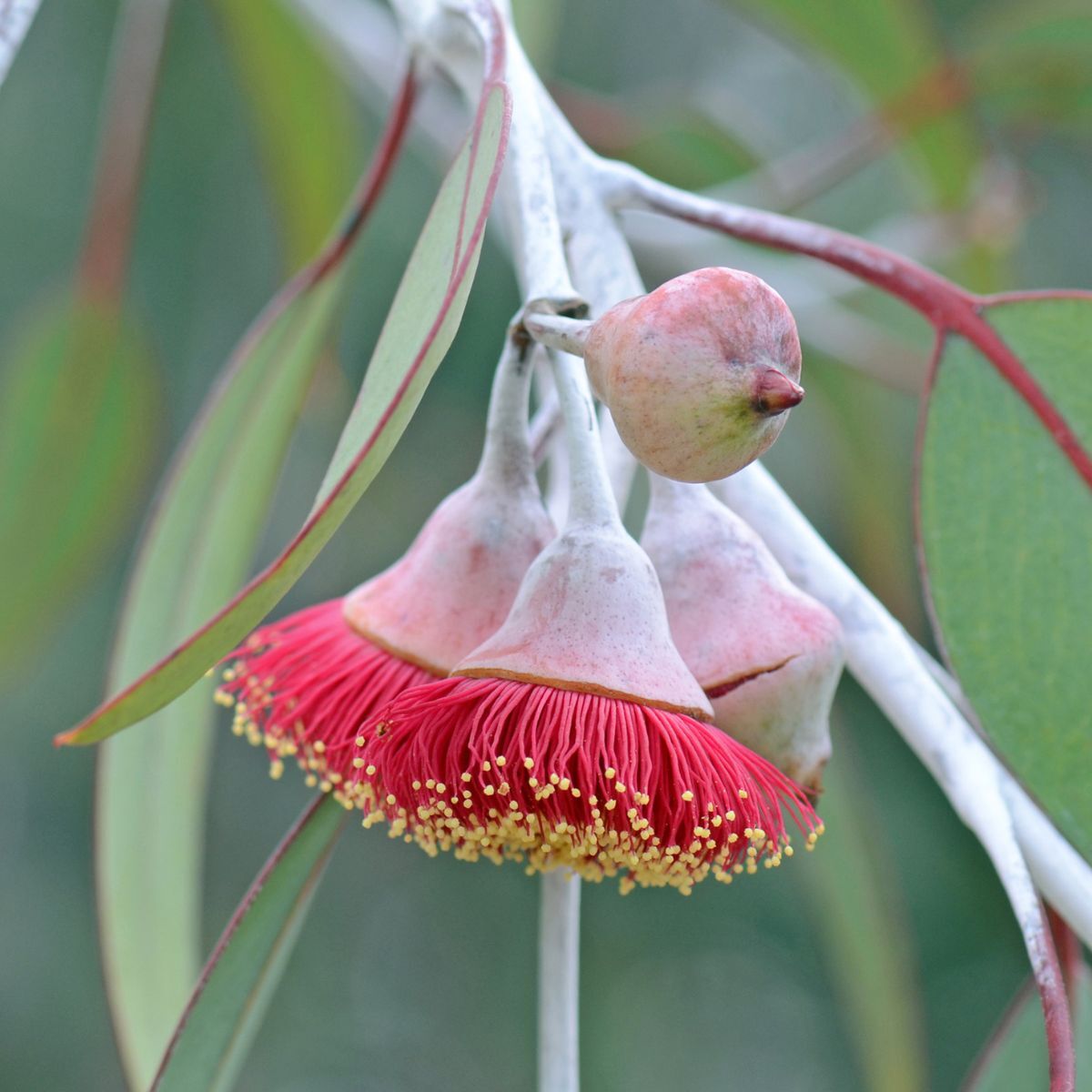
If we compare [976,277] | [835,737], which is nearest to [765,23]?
[976,277]

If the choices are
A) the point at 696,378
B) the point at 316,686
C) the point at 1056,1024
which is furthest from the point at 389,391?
the point at 1056,1024

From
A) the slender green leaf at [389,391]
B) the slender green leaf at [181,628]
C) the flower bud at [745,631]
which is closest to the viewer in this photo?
the slender green leaf at [389,391]

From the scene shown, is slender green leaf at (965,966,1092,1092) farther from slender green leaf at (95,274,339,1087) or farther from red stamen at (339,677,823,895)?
slender green leaf at (95,274,339,1087)

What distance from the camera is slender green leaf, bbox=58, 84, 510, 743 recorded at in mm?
373

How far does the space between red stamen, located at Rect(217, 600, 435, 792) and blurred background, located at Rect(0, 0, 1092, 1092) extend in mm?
510

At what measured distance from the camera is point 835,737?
3.74 ft

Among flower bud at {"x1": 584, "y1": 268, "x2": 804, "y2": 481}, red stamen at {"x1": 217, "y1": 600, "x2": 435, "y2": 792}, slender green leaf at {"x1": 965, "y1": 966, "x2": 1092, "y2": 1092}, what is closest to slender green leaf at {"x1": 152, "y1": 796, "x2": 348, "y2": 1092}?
red stamen at {"x1": 217, "y1": 600, "x2": 435, "y2": 792}

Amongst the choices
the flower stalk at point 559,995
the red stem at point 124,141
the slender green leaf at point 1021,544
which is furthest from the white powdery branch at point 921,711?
the red stem at point 124,141

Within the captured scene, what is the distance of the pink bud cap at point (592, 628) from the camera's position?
462mm

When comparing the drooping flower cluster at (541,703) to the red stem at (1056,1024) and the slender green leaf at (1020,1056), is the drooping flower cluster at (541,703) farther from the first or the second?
the slender green leaf at (1020,1056)

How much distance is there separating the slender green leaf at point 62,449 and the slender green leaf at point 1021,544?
91cm

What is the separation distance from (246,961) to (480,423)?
182cm

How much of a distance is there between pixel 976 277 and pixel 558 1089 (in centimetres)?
100

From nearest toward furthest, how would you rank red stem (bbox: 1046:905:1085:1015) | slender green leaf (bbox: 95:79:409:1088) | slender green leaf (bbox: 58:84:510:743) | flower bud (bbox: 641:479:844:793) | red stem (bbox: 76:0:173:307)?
slender green leaf (bbox: 58:84:510:743)
flower bud (bbox: 641:479:844:793)
red stem (bbox: 1046:905:1085:1015)
slender green leaf (bbox: 95:79:409:1088)
red stem (bbox: 76:0:173:307)
